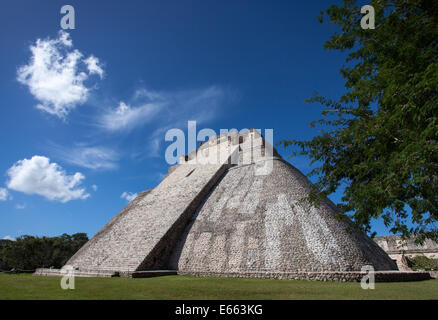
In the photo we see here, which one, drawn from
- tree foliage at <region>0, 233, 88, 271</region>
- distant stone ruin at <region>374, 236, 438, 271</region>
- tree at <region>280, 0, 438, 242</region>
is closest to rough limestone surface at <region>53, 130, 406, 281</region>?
tree at <region>280, 0, 438, 242</region>

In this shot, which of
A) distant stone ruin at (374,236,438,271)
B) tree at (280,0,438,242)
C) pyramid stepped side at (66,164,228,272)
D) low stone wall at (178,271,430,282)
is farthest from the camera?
distant stone ruin at (374,236,438,271)

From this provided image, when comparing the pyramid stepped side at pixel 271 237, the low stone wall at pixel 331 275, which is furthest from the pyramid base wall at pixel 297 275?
the pyramid stepped side at pixel 271 237

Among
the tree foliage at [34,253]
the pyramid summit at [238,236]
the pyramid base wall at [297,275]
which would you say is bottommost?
the tree foliage at [34,253]

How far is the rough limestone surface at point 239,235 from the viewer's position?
11.4m

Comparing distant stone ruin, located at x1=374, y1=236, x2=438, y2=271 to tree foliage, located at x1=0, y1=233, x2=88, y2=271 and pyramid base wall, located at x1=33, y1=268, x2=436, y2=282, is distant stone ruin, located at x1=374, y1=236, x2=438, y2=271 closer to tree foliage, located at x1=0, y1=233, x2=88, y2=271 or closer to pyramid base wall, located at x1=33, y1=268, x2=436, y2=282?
pyramid base wall, located at x1=33, y1=268, x2=436, y2=282

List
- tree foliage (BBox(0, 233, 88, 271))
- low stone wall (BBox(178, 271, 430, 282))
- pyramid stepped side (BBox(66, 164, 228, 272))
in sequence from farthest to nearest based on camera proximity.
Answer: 1. tree foliage (BBox(0, 233, 88, 271))
2. pyramid stepped side (BBox(66, 164, 228, 272))
3. low stone wall (BBox(178, 271, 430, 282))

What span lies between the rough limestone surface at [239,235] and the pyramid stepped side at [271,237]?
1.7 inches

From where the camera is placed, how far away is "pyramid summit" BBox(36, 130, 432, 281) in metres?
11.4

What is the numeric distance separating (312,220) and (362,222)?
23.3 feet

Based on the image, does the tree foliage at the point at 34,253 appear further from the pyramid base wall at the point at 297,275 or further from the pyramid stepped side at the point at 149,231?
the pyramid base wall at the point at 297,275

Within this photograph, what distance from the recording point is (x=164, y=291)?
736 centimetres

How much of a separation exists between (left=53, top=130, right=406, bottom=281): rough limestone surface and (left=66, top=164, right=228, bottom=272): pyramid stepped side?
0.22 feet

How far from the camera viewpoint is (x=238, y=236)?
13430mm

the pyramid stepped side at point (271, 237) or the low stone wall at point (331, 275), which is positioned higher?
the pyramid stepped side at point (271, 237)
